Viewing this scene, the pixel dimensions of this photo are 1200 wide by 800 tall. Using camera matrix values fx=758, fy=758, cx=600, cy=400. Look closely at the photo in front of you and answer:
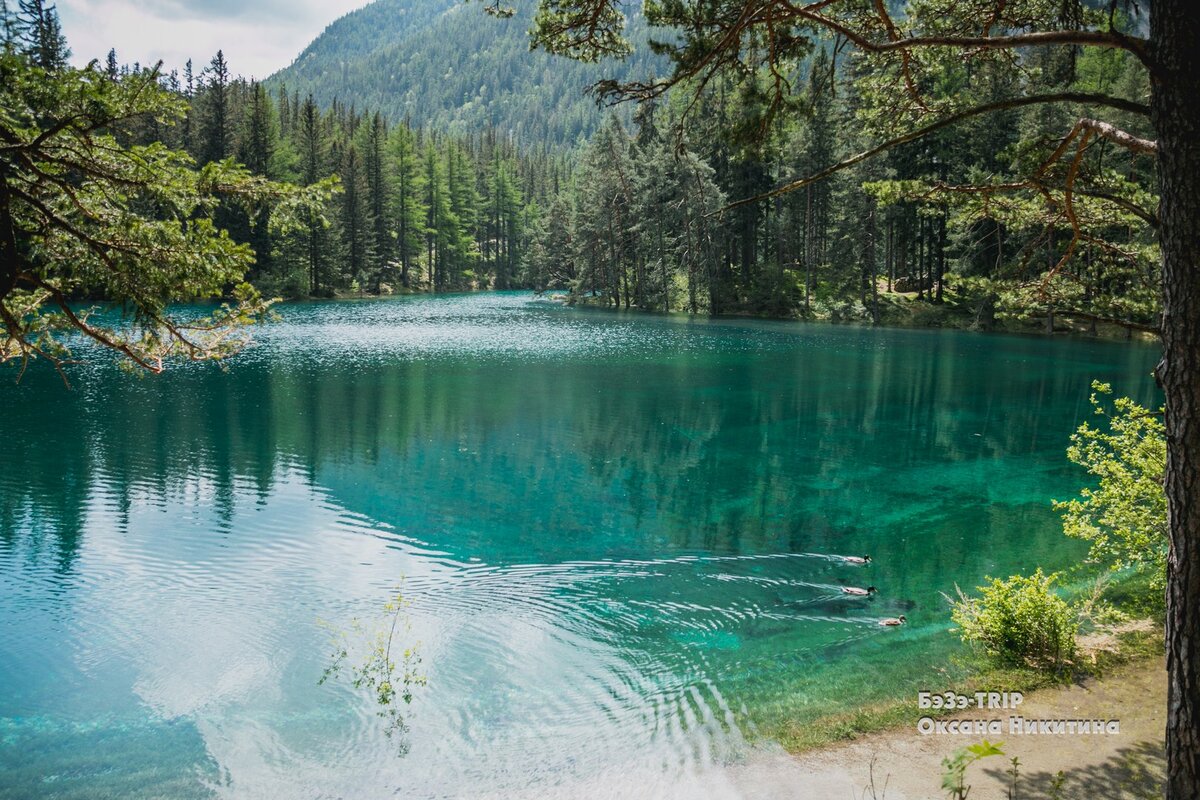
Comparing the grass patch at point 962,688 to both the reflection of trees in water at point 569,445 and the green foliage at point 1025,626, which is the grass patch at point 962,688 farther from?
the reflection of trees in water at point 569,445

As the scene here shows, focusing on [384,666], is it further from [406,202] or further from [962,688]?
[406,202]

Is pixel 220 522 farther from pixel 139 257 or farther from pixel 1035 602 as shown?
pixel 1035 602

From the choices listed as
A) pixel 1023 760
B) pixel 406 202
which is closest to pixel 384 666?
pixel 1023 760

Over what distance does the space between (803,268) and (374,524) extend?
157 feet

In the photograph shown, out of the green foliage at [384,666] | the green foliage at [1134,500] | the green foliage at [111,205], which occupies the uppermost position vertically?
the green foliage at [111,205]

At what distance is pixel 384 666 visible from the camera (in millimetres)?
8547

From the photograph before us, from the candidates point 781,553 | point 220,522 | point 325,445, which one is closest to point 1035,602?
point 781,553

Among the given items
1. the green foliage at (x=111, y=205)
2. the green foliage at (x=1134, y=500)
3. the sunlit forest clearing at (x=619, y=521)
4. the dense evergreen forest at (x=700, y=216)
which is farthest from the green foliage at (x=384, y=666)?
the dense evergreen forest at (x=700, y=216)

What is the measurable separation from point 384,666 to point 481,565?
2.88 meters

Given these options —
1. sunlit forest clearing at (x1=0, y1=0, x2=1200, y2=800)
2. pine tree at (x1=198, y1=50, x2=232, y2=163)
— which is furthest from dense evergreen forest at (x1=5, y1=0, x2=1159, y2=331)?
sunlit forest clearing at (x1=0, y1=0, x2=1200, y2=800)

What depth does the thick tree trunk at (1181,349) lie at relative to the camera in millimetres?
3896

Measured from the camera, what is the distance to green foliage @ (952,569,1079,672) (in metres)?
7.59

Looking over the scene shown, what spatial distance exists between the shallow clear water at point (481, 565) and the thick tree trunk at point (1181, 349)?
3539 millimetres

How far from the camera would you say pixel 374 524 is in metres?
13.1
